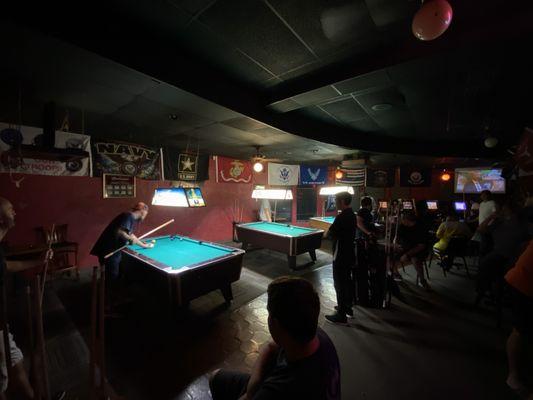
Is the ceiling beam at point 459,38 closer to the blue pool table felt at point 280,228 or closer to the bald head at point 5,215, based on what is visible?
the bald head at point 5,215

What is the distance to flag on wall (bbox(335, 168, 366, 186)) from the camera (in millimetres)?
8266

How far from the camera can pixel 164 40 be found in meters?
2.33

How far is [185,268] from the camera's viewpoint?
307cm

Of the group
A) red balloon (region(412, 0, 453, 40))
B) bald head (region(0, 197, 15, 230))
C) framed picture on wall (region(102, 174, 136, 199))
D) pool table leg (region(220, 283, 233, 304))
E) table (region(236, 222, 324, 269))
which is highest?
red balloon (region(412, 0, 453, 40))

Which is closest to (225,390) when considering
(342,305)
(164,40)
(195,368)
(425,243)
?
(195,368)

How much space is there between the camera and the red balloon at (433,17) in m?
1.41

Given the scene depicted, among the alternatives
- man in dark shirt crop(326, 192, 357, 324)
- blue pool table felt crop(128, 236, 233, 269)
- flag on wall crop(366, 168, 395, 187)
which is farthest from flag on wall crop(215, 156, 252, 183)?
man in dark shirt crop(326, 192, 357, 324)

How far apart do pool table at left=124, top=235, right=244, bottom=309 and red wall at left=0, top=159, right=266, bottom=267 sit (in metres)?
2.10

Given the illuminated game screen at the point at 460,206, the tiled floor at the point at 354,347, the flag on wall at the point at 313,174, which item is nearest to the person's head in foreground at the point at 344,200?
the tiled floor at the point at 354,347

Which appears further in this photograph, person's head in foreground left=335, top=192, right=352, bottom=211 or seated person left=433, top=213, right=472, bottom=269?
seated person left=433, top=213, right=472, bottom=269

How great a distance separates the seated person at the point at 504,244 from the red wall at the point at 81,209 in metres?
6.74

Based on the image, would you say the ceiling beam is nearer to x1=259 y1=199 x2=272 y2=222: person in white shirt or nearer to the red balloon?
the red balloon

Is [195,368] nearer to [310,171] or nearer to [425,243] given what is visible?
[425,243]

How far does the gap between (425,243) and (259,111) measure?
3902 millimetres
